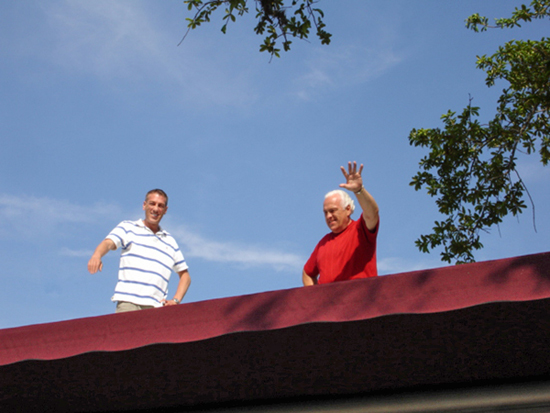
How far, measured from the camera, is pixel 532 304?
239 centimetres

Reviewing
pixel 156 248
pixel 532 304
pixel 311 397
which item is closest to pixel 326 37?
pixel 156 248

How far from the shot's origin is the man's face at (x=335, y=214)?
4309 mm

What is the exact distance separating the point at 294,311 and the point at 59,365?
4.41 feet

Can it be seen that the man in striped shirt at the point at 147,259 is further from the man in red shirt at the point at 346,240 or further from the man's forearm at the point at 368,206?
the man's forearm at the point at 368,206

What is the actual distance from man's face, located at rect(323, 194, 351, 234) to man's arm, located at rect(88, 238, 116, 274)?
1691mm

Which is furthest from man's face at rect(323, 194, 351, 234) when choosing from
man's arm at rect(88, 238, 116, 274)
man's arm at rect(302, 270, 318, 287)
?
man's arm at rect(88, 238, 116, 274)

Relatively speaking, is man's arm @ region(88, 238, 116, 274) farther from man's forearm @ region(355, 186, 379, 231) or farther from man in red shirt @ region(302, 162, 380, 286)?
man's forearm @ region(355, 186, 379, 231)

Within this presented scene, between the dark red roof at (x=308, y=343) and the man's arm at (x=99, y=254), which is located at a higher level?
the man's arm at (x=99, y=254)

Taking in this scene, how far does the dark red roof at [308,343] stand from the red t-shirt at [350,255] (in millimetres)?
880

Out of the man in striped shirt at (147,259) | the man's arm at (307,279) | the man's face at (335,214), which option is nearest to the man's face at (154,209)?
the man in striped shirt at (147,259)

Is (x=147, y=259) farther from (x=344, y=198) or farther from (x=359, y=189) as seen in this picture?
(x=359, y=189)

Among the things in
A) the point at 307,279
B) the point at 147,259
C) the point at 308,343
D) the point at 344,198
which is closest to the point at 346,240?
the point at 344,198

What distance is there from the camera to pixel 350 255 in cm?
397

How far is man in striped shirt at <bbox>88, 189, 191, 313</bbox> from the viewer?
15.3 ft
